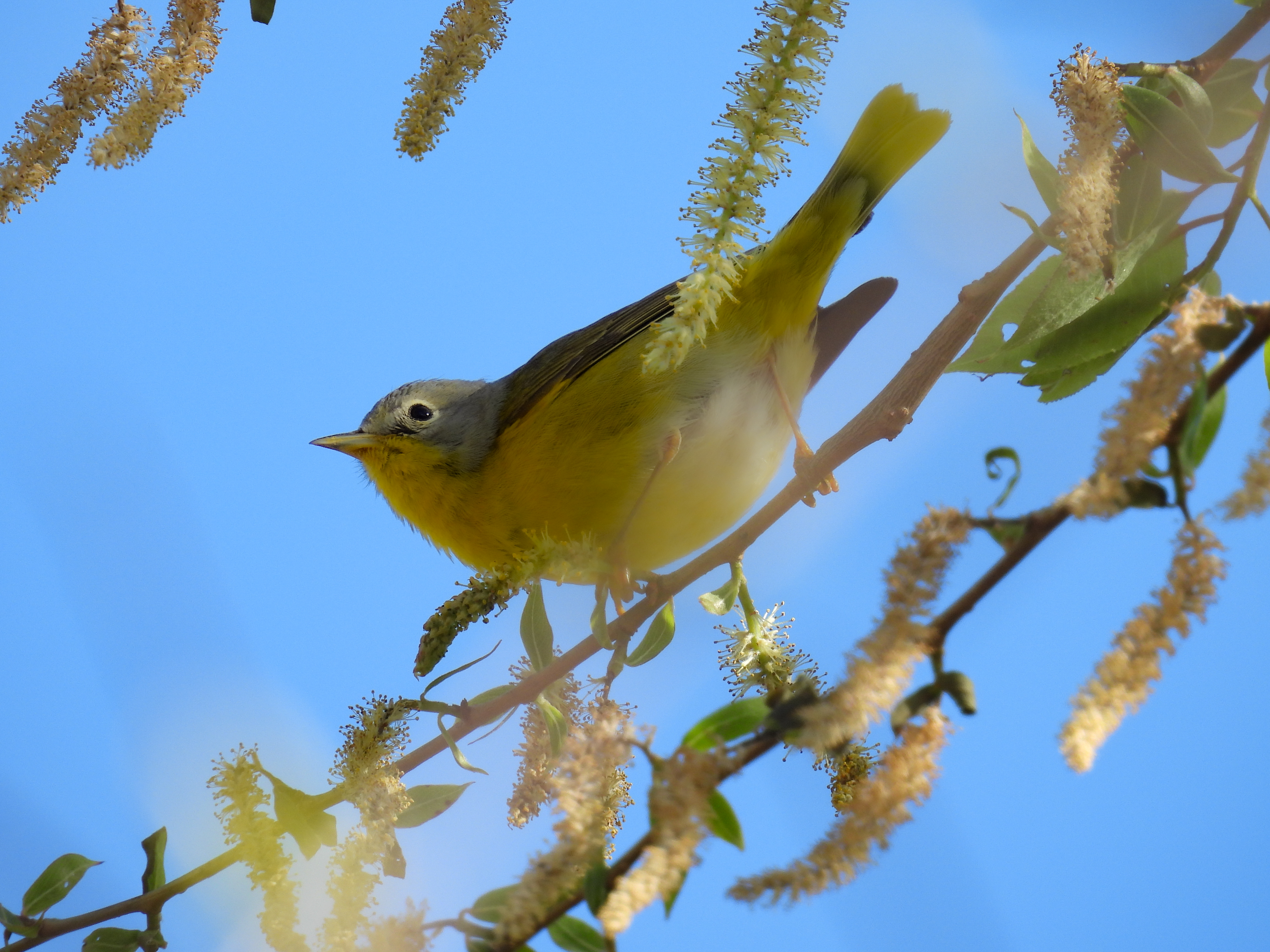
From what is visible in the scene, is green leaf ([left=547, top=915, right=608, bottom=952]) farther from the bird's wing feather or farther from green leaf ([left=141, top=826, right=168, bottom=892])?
the bird's wing feather

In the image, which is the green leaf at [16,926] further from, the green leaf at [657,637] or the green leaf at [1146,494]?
the green leaf at [1146,494]

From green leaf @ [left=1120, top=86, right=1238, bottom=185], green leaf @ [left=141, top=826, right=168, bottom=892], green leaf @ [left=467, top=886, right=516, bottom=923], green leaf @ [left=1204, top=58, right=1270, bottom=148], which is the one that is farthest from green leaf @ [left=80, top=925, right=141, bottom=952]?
green leaf @ [left=1204, top=58, right=1270, bottom=148]

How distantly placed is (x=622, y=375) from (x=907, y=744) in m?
1.96

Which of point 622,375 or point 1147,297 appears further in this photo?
point 622,375

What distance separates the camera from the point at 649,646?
188cm

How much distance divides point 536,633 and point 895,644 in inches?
47.3

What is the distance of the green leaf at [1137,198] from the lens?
1395mm

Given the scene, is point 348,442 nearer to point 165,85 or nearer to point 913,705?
point 165,85

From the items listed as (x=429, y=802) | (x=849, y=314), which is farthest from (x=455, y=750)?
(x=849, y=314)

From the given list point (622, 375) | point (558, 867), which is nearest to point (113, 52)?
point (622, 375)

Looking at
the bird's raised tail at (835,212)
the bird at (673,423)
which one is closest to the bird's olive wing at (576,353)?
the bird at (673,423)

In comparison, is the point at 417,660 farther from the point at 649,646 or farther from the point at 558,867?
the point at 558,867

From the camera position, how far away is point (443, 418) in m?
3.22

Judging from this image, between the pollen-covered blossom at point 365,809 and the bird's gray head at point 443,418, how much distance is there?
1.52 metres
